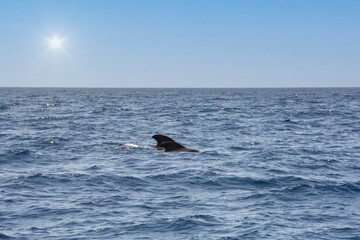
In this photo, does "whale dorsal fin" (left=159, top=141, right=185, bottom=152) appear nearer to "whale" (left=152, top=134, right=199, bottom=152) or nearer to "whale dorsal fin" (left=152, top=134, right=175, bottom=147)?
"whale" (left=152, top=134, right=199, bottom=152)

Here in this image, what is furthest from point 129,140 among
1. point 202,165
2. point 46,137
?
point 202,165

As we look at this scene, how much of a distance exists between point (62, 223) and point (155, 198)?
3603mm

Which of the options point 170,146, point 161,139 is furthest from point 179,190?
point 161,139

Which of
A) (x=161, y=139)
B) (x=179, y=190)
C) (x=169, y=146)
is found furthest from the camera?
(x=161, y=139)

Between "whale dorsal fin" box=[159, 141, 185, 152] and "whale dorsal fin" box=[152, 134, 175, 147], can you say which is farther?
"whale dorsal fin" box=[152, 134, 175, 147]

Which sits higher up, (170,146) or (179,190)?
(170,146)

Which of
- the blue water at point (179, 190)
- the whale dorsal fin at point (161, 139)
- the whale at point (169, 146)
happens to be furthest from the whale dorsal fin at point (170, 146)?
the blue water at point (179, 190)

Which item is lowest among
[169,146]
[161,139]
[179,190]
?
[179,190]

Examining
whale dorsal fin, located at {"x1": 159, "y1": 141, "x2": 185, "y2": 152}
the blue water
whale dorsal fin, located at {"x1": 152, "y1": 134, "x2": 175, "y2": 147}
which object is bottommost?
the blue water

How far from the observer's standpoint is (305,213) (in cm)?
1462

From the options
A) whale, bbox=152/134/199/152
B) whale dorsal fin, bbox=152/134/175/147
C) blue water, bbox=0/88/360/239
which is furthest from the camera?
whale dorsal fin, bbox=152/134/175/147

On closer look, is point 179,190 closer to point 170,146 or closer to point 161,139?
point 170,146

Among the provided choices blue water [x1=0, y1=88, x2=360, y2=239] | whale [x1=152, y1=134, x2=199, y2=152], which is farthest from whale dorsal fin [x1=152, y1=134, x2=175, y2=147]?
blue water [x1=0, y1=88, x2=360, y2=239]

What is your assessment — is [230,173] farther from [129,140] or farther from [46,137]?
[46,137]
